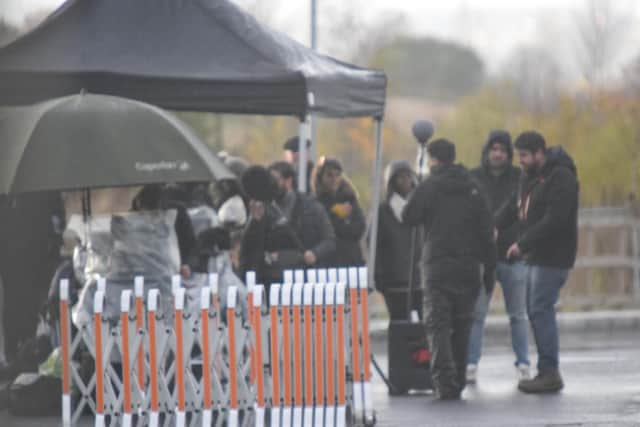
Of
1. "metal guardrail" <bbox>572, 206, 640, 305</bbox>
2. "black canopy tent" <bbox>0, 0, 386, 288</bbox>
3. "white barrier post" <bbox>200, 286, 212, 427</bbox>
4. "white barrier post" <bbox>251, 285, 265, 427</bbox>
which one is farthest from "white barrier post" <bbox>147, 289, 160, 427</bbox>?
"metal guardrail" <bbox>572, 206, 640, 305</bbox>

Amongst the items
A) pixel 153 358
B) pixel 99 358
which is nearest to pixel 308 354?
pixel 153 358

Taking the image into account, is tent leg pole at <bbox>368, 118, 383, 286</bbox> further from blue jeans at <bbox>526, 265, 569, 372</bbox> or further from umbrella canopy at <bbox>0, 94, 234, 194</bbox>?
umbrella canopy at <bbox>0, 94, 234, 194</bbox>

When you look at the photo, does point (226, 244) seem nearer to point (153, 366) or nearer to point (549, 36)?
point (153, 366)

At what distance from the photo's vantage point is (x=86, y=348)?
43.6 ft

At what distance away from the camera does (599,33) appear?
64438 millimetres

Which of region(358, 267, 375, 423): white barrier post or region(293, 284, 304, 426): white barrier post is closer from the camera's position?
region(293, 284, 304, 426): white barrier post

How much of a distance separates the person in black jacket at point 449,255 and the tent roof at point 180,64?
3.09 ft

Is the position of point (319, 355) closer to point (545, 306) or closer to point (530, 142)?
point (545, 306)

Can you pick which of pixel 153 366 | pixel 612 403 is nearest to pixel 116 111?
pixel 153 366

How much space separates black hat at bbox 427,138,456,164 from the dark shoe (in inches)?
71.7

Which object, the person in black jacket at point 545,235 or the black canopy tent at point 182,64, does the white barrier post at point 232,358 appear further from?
the person in black jacket at point 545,235

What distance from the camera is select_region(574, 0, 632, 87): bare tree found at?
6262 centimetres

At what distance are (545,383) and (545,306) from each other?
607mm

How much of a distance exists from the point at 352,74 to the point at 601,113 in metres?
22.8
